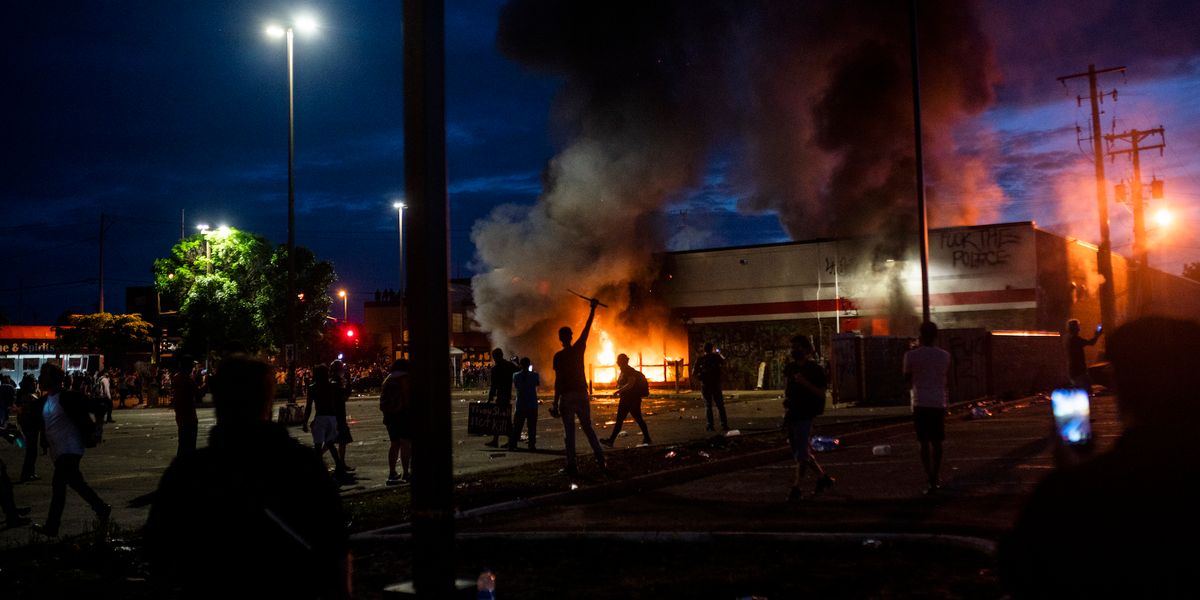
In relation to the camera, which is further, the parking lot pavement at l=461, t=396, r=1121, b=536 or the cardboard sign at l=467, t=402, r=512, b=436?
the cardboard sign at l=467, t=402, r=512, b=436

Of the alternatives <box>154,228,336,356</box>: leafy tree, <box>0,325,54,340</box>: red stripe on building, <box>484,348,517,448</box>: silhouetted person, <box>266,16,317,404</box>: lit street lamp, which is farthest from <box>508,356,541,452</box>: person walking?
<box>0,325,54,340</box>: red stripe on building

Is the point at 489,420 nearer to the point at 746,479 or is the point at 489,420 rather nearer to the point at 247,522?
the point at 746,479

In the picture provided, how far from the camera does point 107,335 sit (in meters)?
46.2

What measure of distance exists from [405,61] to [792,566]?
4059 mm

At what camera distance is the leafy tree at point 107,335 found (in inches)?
1818

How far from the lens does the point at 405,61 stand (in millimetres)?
4520

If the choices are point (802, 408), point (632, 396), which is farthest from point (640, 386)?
point (802, 408)

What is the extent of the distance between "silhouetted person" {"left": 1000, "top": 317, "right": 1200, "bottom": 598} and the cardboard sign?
1387cm

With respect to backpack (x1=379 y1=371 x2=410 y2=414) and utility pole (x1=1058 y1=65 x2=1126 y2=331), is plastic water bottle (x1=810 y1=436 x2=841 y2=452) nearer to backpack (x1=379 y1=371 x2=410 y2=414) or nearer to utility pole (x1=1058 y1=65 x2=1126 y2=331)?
backpack (x1=379 y1=371 x2=410 y2=414)

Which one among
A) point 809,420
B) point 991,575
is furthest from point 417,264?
point 809,420

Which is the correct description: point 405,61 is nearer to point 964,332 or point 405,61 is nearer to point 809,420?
point 809,420

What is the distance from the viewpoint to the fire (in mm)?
41375

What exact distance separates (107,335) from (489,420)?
122ft

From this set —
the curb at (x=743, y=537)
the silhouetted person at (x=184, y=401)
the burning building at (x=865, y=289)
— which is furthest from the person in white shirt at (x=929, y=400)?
the burning building at (x=865, y=289)
